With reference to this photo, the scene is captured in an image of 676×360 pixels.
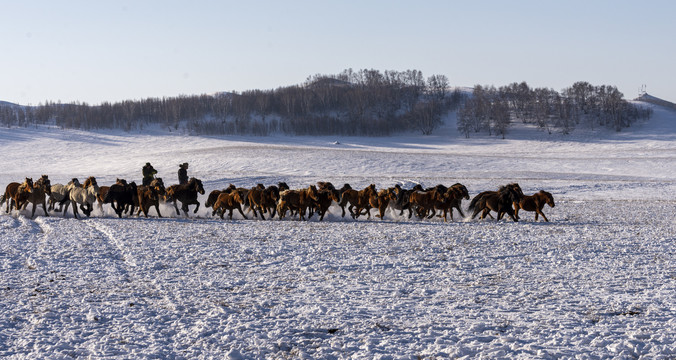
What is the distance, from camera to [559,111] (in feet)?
365

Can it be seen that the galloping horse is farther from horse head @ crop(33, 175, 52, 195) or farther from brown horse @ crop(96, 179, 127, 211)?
horse head @ crop(33, 175, 52, 195)

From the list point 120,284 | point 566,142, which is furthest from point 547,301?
point 566,142

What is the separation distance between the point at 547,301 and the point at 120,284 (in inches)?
271

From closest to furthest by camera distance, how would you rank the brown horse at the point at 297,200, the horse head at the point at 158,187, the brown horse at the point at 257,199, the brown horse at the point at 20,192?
1. the brown horse at the point at 297,200
2. the brown horse at the point at 257,199
3. the brown horse at the point at 20,192
4. the horse head at the point at 158,187

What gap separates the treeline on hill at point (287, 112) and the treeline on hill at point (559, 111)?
839 centimetres

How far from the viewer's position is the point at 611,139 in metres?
91.8

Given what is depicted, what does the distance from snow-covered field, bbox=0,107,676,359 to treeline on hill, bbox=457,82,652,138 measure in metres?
84.3

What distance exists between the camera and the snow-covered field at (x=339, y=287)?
25.3 feet

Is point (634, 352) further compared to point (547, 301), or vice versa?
point (547, 301)

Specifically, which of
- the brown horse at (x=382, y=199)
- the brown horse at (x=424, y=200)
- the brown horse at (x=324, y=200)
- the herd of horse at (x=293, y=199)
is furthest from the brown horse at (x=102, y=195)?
the brown horse at (x=424, y=200)

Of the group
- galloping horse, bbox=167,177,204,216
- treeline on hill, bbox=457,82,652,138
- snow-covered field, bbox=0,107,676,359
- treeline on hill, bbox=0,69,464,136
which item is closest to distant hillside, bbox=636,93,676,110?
treeline on hill, bbox=457,82,652,138

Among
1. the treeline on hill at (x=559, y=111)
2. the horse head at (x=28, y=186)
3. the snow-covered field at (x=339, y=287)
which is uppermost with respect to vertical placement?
the treeline on hill at (x=559, y=111)

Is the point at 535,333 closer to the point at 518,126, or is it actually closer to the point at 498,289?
the point at 498,289

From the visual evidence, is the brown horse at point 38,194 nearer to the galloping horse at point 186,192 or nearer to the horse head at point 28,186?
the horse head at point 28,186
